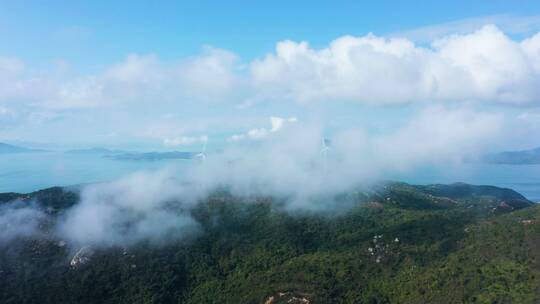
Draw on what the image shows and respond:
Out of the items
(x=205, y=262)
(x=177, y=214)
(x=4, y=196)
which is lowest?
(x=205, y=262)

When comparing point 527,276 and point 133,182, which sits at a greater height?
point 133,182

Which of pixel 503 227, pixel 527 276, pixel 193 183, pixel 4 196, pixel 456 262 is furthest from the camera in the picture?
pixel 193 183

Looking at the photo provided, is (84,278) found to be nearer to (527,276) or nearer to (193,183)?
(193,183)

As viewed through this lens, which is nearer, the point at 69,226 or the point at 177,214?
the point at 69,226

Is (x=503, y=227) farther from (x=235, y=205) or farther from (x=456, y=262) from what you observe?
(x=235, y=205)

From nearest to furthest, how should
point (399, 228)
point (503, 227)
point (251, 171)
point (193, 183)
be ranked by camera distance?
point (503, 227), point (399, 228), point (193, 183), point (251, 171)

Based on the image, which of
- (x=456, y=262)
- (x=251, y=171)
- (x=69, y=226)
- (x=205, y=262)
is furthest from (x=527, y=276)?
(x=251, y=171)

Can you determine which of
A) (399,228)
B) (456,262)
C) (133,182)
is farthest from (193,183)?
(456,262)
